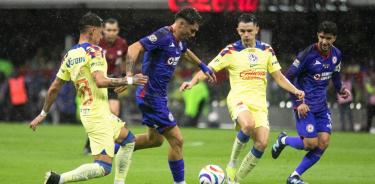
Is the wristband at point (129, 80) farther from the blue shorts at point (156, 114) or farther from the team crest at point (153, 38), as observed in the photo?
the blue shorts at point (156, 114)

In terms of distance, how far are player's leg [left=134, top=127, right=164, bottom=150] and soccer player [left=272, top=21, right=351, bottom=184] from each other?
210 cm

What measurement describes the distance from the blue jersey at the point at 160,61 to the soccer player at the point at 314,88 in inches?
85.6

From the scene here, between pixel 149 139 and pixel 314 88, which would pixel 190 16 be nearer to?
pixel 149 139

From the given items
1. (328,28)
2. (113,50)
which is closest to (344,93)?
(328,28)

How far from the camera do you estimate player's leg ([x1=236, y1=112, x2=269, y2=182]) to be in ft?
40.1

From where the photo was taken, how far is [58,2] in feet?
102

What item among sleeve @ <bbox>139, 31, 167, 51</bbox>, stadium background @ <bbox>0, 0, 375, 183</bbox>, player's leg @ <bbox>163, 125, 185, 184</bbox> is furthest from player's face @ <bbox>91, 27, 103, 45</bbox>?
stadium background @ <bbox>0, 0, 375, 183</bbox>

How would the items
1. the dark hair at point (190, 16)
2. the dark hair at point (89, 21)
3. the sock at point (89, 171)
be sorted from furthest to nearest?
the dark hair at point (190, 16) < the dark hair at point (89, 21) < the sock at point (89, 171)

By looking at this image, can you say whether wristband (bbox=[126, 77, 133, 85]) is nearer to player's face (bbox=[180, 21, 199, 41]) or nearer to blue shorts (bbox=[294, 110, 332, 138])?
player's face (bbox=[180, 21, 199, 41])

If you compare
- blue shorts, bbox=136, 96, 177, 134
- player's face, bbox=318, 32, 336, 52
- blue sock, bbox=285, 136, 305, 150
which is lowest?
blue sock, bbox=285, 136, 305, 150

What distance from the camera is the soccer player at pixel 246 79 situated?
1251 centimetres

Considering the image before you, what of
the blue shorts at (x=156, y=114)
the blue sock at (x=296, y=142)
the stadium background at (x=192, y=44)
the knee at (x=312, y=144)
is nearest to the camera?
the blue shorts at (x=156, y=114)

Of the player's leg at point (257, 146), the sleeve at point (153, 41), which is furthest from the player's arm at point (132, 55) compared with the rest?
the player's leg at point (257, 146)

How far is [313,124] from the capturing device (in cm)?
1333
